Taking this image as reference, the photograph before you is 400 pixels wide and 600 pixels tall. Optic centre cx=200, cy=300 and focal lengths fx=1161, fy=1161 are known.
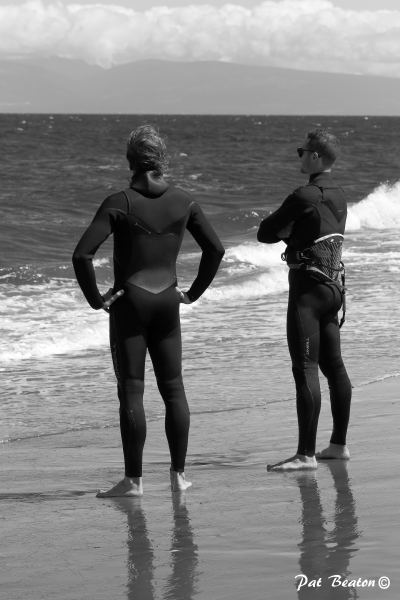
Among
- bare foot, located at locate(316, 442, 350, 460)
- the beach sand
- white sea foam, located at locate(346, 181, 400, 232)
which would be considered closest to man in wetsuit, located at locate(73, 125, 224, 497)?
the beach sand

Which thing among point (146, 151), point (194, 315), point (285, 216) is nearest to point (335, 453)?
point (285, 216)

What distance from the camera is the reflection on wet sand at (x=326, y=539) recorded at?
4165mm

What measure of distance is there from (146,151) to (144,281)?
615mm

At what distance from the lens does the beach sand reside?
14.2ft

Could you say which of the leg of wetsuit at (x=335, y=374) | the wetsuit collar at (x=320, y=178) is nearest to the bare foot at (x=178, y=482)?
the leg of wetsuit at (x=335, y=374)

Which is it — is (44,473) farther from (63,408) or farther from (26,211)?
(26,211)

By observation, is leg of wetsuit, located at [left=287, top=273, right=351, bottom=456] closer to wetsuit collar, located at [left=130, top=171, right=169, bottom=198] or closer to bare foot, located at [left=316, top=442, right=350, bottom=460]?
bare foot, located at [left=316, top=442, right=350, bottom=460]

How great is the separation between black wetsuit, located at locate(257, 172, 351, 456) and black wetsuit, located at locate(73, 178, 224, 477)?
544 mm

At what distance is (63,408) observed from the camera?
8.26 meters

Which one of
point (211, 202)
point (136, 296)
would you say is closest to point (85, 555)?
point (136, 296)

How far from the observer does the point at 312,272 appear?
6145 millimetres

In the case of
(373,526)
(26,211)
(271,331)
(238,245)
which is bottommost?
(373,526)

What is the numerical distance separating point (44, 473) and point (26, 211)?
74.9ft

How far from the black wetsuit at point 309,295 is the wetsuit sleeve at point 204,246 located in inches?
16.4
